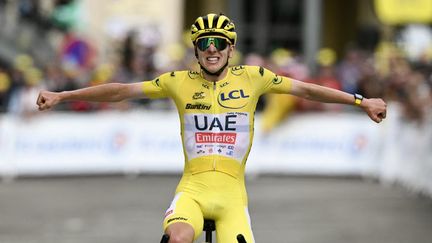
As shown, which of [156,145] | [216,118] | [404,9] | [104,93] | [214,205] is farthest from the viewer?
[404,9]

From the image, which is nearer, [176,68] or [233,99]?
[233,99]

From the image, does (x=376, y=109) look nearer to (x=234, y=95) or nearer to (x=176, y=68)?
(x=234, y=95)

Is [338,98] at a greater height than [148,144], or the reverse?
[338,98]

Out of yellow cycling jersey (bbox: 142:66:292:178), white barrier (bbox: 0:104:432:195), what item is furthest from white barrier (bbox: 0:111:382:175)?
yellow cycling jersey (bbox: 142:66:292:178)

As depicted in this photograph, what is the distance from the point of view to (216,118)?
802 centimetres

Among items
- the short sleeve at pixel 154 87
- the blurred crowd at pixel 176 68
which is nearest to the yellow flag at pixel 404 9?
the blurred crowd at pixel 176 68

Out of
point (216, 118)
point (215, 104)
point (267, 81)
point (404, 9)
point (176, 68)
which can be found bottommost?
point (176, 68)

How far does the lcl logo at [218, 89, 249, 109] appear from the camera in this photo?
8.04 m

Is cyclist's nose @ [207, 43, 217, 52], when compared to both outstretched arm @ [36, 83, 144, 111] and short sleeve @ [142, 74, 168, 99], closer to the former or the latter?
short sleeve @ [142, 74, 168, 99]

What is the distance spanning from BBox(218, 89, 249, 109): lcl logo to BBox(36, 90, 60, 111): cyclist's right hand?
119cm

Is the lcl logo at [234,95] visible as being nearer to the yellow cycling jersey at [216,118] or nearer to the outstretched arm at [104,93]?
the yellow cycling jersey at [216,118]

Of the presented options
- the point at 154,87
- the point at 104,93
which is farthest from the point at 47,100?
the point at 154,87

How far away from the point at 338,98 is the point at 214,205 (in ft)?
4.05

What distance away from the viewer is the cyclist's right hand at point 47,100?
7.94 meters
